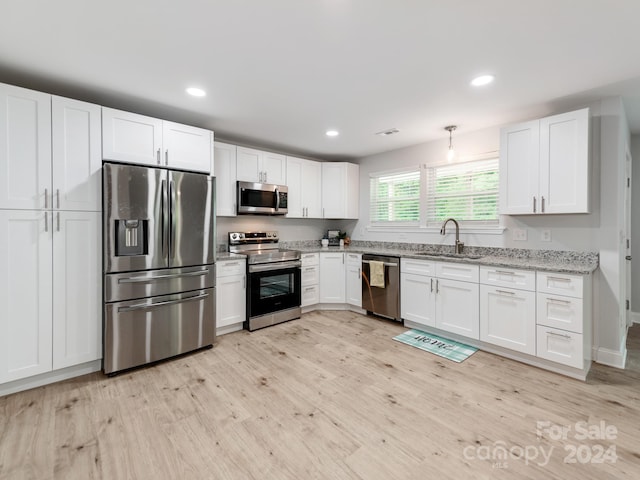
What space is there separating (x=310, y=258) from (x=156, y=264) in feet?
6.91

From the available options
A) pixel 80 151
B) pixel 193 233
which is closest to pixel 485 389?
pixel 193 233

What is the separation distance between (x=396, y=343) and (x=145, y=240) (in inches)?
106

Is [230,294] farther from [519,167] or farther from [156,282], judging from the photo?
[519,167]

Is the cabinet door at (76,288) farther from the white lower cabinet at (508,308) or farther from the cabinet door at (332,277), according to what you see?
the white lower cabinet at (508,308)

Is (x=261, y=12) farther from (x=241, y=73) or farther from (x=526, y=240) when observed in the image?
(x=526, y=240)

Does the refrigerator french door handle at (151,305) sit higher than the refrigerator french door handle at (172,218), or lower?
lower

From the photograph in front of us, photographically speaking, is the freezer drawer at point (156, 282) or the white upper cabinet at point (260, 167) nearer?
the freezer drawer at point (156, 282)

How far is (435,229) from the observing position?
4.05m

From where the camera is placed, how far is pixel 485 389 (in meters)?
2.33

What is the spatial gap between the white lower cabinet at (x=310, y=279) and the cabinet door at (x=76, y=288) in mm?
2354

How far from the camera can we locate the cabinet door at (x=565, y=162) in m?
2.61

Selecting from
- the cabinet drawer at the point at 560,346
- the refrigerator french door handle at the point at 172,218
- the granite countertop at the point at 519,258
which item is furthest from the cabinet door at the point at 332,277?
the cabinet drawer at the point at 560,346

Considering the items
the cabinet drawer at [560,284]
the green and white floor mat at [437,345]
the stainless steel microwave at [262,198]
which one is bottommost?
the green and white floor mat at [437,345]

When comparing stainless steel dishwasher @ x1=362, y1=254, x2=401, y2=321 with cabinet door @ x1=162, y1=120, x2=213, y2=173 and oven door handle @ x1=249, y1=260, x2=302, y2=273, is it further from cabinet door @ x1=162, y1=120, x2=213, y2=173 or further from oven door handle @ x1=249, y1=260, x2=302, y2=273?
cabinet door @ x1=162, y1=120, x2=213, y2=173
